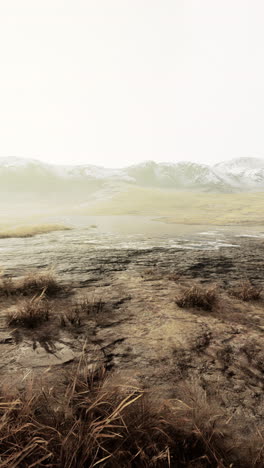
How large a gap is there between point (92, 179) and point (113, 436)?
481ft

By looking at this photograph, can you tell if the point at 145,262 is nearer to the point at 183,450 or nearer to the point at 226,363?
the point at 226,363

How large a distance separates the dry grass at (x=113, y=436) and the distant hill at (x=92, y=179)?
4423 inches

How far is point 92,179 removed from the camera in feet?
464

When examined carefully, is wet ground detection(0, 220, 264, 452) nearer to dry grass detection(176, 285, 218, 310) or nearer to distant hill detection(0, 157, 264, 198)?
dry grass detection(176, 285, 218, 310)

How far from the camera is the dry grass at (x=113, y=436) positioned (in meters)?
1.10

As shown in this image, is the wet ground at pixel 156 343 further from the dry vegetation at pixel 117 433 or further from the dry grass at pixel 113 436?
the dry grass at pixel 113 436

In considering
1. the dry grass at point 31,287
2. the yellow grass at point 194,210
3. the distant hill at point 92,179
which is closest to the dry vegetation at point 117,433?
the dry grass at point 31,287

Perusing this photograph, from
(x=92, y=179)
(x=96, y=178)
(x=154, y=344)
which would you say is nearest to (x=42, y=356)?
(x=154, y=344)

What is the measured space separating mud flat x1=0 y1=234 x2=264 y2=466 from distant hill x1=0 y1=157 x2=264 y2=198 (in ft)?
361

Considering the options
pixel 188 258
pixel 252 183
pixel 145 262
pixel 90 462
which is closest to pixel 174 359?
pixel 90 462

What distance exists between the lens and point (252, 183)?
186m

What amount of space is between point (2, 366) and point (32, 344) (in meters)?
0.36

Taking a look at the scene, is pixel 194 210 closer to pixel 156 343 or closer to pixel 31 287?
pixel 31 287

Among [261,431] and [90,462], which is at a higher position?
[90,462]
